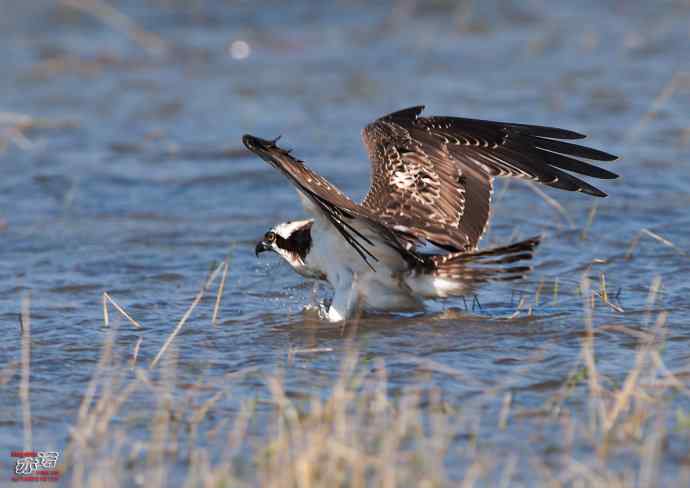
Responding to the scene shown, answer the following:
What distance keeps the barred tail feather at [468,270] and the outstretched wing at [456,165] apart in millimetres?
337

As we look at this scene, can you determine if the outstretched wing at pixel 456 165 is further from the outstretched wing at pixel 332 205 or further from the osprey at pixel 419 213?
the outstretched wing at pixel 332 205

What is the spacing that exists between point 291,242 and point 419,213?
27.5 inches

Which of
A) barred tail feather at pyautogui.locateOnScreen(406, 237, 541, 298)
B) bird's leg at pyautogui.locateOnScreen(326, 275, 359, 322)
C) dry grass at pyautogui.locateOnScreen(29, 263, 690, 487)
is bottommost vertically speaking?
dry grass at pyautogui.locateOnScreen(29, 263, 690, 487)

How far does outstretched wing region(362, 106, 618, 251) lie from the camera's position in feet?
21.9

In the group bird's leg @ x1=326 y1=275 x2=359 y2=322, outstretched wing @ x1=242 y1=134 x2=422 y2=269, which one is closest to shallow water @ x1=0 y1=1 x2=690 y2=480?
bird's leg @ x1=326 y1=275 x2=359 y2=322

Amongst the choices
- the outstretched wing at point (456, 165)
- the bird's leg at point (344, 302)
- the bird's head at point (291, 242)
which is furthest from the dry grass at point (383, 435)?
the outstretched wing at point (456, 165)

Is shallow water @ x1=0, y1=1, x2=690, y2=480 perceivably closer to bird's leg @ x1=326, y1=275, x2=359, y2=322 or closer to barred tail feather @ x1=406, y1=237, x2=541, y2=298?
bird's leg @ x1=326, y1=275, x2=359, y2=322

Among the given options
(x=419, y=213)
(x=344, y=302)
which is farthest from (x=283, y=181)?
(x=344, y=302)

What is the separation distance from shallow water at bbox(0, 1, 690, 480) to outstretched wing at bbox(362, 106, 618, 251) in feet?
1.80

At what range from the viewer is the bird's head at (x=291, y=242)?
21.6ft

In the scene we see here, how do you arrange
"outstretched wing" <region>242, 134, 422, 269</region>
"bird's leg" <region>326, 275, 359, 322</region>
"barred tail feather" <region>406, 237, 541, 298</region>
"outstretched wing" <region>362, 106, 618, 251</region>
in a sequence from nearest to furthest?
"outstretched wing" <region>242, 134, 422, 269</region> < "barred tail feather" <region>406, 237, 541, 298</region> < "bird's leg" <region>326, 275, 359, 322</region> < "outstretched wing" <region>362, 106, 618, 251</region>

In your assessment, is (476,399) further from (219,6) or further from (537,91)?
(219,6)

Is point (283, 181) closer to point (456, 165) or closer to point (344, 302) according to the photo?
point (456, 165)

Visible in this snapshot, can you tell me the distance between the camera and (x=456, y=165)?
6.98 m
